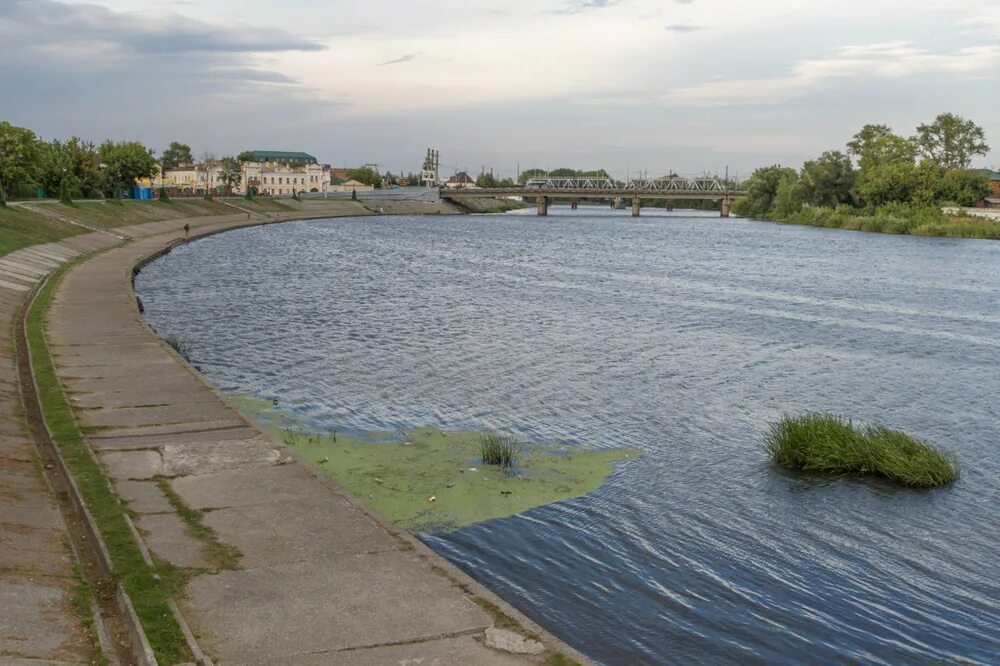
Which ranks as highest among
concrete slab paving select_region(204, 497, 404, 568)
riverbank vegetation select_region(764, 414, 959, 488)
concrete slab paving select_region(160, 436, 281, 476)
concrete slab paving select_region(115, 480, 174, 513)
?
concrete slab paving select_region(115, 480, 174, 513)

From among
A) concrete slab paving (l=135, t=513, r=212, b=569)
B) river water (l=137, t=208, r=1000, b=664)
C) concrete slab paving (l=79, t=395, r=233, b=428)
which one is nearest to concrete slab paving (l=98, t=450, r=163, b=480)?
concrete slab paving (l=79, t=395, r=233, b=428)

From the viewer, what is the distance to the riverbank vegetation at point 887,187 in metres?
128

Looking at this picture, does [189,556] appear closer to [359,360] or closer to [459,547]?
[459,547]

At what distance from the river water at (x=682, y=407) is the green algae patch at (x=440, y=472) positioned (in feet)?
2.07

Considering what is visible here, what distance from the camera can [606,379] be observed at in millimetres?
29188

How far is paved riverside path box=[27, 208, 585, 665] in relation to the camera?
10438mm

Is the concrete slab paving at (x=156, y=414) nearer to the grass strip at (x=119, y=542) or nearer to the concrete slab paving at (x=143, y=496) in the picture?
the grass strip at (x=119, y=542)

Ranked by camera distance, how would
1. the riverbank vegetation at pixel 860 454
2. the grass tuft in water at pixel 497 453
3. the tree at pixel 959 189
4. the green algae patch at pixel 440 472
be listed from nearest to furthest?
the green algae patch at pixel 440 472, the riverbank vegetation at pixel 860 454, the grass tuft in water at pixel 497 453, the tree at pixel 959 189

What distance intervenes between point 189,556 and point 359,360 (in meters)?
19.1

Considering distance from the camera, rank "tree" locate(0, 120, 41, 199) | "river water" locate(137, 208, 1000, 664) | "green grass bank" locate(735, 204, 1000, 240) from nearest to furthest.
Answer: "river water" locate(137, 208, 1000, 664) → "tree" locate(0, 120, 41, 199) → "green grass bank" locate(735, 204, 1000, 240)

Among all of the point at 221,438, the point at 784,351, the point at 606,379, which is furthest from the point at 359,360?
the point at 784,351

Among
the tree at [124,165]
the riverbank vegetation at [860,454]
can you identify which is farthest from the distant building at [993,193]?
the riverbank vegetation at [860,454]

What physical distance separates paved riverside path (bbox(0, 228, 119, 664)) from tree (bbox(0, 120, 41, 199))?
71.9 m

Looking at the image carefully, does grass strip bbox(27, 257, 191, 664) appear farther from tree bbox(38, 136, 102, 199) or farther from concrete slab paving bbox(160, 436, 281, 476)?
tree bbox(38, 136, 102, 199)
